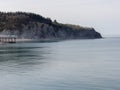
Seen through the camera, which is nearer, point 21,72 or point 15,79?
point 15,79

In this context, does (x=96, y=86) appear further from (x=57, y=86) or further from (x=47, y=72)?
(x=47, y=72)

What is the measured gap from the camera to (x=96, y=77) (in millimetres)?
52594

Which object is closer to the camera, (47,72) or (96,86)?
(96,86)

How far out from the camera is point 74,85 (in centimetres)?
4569

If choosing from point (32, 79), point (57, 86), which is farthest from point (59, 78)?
point (57, 86)

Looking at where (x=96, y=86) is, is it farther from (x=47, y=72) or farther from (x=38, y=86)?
(x=47, y=72)

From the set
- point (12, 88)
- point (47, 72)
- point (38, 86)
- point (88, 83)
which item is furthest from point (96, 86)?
point (47, 72)

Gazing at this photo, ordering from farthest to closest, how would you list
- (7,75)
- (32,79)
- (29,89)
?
(7,75) < (32,79) < (29,89)

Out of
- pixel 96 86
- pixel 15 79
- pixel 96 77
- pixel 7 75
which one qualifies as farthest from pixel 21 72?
pixel 96 86

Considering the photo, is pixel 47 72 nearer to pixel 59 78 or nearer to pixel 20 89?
pixel 59 78

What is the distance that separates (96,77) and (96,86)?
26.5 ft

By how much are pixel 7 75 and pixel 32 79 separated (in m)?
6.35

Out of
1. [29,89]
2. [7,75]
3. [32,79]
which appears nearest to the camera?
[29,89]

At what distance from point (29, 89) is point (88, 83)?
796 centimetres
